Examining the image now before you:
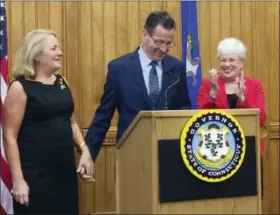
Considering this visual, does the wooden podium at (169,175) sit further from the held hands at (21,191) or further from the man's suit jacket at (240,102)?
the man's suit jacket at (240,102)

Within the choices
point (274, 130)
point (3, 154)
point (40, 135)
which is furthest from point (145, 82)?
point (274, 130)

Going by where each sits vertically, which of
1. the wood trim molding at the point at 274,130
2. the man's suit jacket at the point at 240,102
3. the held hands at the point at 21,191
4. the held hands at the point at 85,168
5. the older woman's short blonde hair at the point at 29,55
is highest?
the older woman's short blonde hair at the point at 29,55

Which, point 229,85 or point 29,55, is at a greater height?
point 29,55

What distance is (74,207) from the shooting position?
12.5ft

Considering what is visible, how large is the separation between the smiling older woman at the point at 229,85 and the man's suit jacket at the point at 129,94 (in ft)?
0.55

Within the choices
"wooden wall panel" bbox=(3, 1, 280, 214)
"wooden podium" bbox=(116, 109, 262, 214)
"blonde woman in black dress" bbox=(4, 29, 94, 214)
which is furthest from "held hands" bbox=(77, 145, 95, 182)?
"wooden wall panel" bbox=(3, 1, 280, 214)

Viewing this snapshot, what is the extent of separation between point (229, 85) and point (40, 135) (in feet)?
3.91

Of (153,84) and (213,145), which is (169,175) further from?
(153,84)

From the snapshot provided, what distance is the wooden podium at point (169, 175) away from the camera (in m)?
2.79

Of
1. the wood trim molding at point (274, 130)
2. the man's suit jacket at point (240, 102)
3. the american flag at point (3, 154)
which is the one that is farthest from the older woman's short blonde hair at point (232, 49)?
the wood trim molding at point (274, 130)

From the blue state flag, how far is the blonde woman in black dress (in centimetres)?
154

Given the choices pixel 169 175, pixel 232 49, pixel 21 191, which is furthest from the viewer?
pixel 232 49

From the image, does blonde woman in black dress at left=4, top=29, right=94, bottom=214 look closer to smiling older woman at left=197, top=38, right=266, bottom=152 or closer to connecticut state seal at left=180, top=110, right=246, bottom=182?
smiling older woman at left=197, top=38, right=266, bottom=152

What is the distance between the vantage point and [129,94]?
3768 millimetres
